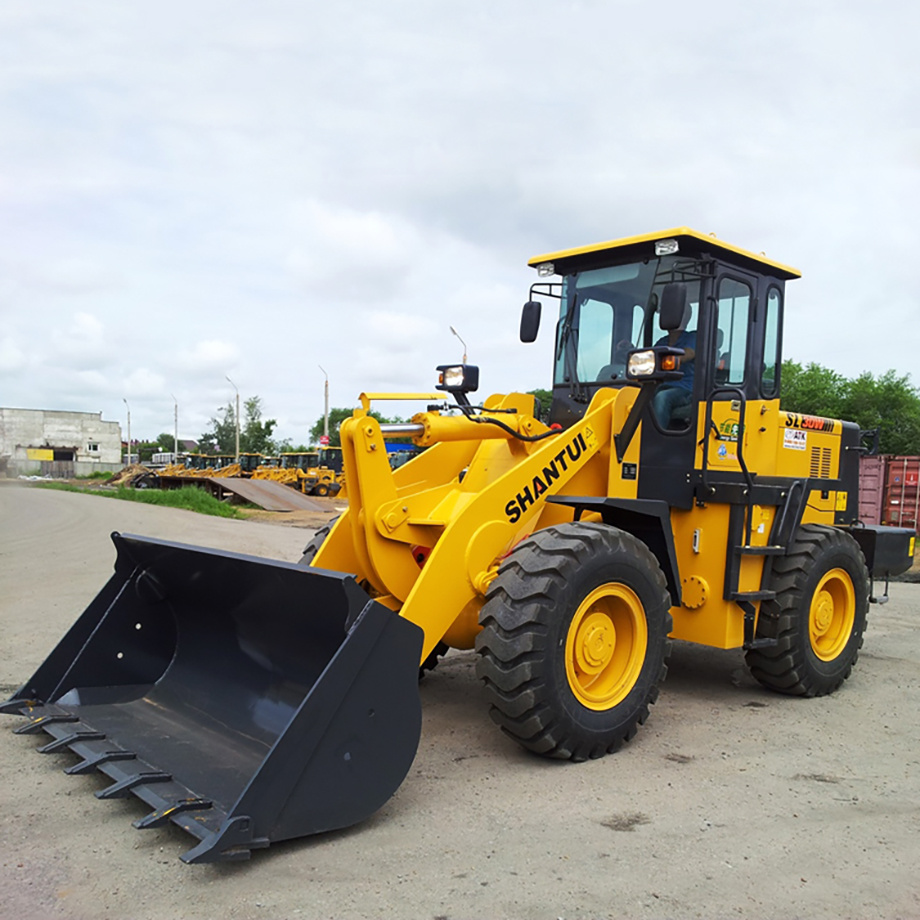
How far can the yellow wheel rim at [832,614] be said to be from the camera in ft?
20.4

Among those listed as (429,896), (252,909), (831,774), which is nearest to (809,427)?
(831,774)

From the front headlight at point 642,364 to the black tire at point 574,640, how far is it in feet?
3.01

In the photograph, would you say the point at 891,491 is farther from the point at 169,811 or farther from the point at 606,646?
the point at 169,811

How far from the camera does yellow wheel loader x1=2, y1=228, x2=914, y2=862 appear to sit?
11.9 ft

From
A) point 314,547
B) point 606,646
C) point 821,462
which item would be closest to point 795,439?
point 821,462

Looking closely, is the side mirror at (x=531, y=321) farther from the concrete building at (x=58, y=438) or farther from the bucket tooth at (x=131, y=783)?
the concrete building at (x=58, y=438)

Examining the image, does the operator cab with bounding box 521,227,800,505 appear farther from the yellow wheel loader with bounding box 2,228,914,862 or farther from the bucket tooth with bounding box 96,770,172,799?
the bucket tooth with bounding box 96,770,172,799

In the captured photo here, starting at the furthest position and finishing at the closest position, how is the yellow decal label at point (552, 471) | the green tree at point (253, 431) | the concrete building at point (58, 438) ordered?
the concrete building at point (58, 438), the green tree at point (253, 431), the yellow decal label at point (552, 471)

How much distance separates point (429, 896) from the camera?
3.08 m

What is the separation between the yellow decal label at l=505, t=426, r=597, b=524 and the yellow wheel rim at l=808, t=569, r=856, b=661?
88.1 inches

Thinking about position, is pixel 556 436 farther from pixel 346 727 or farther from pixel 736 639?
pixel 346 727

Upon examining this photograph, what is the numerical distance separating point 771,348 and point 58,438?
87.3m

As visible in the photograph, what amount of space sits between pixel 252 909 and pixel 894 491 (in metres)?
18.1

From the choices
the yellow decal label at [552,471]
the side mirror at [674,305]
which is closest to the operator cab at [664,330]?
the side mirror at [674,305]
